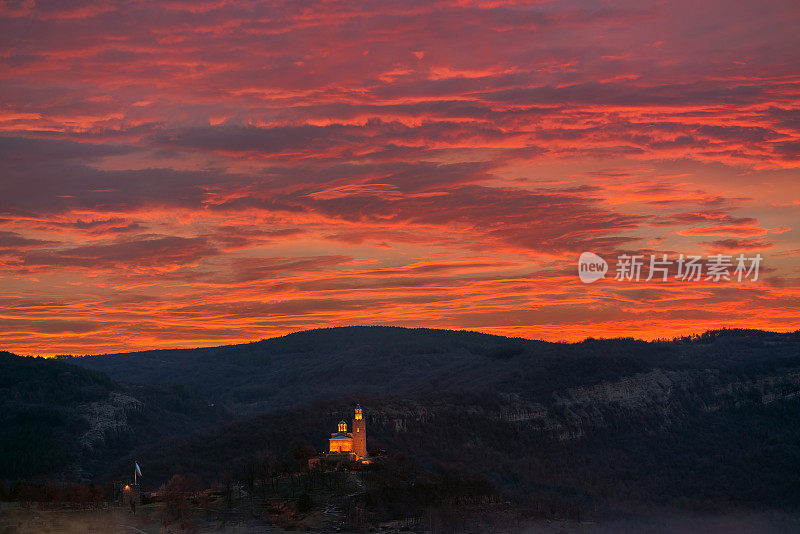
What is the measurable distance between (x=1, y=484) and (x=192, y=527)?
68300mm

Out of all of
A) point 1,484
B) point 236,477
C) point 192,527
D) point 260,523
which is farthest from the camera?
point 236,477

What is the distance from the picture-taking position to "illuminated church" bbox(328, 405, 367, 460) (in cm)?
18288

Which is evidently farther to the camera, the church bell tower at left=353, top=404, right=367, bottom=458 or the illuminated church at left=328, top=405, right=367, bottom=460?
the church bell tower at left=353, top=404, right=367, bottom=458

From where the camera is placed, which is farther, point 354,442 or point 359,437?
point 354,442

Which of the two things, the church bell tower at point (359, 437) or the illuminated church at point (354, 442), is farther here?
the church bell tower at point (359, 437)

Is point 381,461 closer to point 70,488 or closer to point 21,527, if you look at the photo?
point 70,488

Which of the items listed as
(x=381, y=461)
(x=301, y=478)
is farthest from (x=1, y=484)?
(x=381, y=461)

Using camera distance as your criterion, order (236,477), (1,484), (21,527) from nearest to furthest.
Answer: (21,527) < (1,484) < (236,477)

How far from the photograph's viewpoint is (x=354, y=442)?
185 meters

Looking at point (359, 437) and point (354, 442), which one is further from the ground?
point (359, 437)

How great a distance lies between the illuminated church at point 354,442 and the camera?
182875 millimetres

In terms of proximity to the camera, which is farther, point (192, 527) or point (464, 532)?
point (464, 532)

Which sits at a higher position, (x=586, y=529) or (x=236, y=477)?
(x=236, y=477)

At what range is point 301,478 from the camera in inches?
6629
